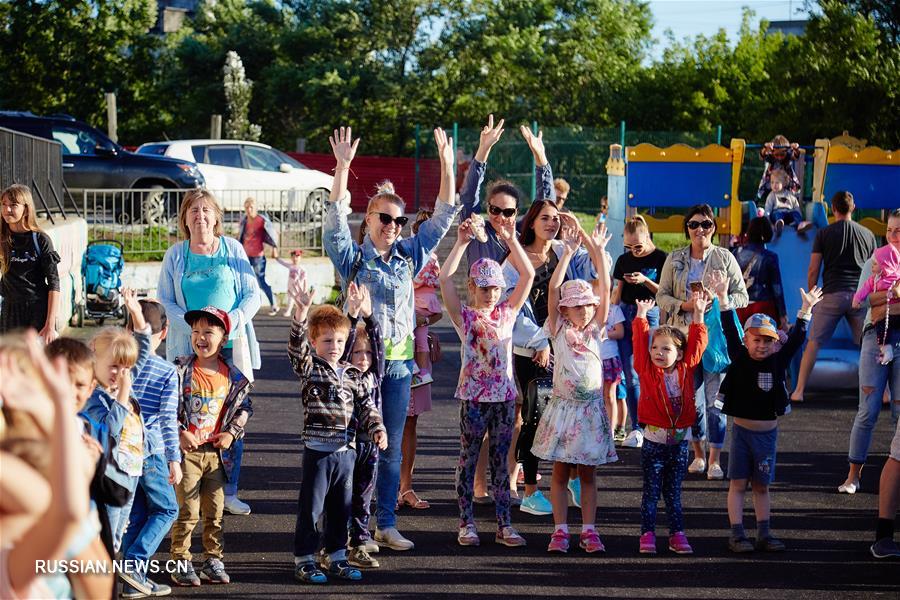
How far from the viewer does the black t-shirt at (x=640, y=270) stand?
911 cm

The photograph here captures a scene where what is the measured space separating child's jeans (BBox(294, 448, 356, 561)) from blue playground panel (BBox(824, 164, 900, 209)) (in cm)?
1068

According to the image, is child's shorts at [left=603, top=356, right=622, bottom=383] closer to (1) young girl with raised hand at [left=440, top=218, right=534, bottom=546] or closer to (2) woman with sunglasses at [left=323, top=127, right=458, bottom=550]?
(1) young girl with raised hand at [left=440, top=218, right=534, bottom=546]

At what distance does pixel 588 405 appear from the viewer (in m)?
6.79

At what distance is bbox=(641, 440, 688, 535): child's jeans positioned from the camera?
266 inches

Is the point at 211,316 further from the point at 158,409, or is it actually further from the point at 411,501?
the point at 411,501

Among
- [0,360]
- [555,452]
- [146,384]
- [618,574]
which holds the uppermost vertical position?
[0,360]

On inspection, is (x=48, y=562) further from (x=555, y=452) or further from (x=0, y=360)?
(x=555, y=452)

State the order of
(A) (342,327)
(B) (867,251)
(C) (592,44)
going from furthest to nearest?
(C) (592,44) → (B) (867,251) → (A) (342,327)

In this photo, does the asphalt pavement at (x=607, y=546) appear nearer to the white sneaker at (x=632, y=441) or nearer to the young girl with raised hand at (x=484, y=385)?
the white sneaker at (x=632, y=441)

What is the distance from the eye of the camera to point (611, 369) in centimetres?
910

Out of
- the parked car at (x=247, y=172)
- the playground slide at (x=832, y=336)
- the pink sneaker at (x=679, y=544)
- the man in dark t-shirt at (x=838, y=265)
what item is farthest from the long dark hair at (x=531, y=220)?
the parked car at (x=247, y=172)

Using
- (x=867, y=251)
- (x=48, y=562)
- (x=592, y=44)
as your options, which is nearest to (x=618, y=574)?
(x=48, y=562)

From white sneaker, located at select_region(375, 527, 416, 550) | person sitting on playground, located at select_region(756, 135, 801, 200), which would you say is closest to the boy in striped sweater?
white sneaker, located at select_region(375, 527, 416, 550)

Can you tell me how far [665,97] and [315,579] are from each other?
1310 inches
